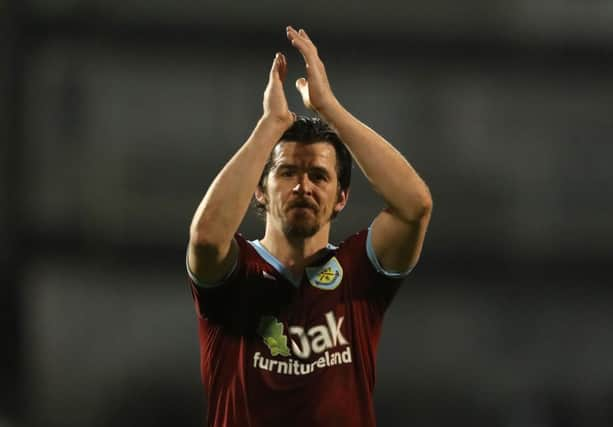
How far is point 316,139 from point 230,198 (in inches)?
11.6

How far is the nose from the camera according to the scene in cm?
189

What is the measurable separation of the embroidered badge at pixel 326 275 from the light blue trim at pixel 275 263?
0.03 m

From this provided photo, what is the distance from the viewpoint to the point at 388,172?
73.8 inches

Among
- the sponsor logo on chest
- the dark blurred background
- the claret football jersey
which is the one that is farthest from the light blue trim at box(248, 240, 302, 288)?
the dark blurred background

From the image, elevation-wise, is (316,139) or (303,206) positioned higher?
(316,139)

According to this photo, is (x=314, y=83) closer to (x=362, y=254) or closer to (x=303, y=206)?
(x=303, y=206)

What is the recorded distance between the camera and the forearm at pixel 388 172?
1.87 meters

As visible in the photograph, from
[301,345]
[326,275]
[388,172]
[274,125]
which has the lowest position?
[301,345]

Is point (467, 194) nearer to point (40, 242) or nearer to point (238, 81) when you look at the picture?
point (238, 81)

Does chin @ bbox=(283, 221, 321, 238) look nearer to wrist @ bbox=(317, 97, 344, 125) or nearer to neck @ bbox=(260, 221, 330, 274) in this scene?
neck @ bbox=(260, 221, 330, 274)

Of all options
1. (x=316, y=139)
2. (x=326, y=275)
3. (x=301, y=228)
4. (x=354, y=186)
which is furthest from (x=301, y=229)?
(x=354, y=186)

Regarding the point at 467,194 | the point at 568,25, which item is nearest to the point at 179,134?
the point at 467,194

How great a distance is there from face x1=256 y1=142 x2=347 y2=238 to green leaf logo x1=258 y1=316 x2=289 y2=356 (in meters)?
0.20

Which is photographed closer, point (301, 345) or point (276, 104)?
point (301, 345)
